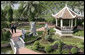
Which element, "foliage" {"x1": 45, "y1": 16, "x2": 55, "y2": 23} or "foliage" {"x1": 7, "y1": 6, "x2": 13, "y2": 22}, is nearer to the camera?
"foliage" {"x1": 45, "y1": 16, "x2": 55, "y2": 23}

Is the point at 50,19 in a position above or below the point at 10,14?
below

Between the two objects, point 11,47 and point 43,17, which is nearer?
point 11,47

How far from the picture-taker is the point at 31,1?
106ft

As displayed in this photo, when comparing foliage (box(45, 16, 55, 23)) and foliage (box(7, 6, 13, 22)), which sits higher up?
foliage (box(7, 6, 13, 22))

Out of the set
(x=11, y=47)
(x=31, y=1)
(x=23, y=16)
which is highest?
(x=31, y=1)

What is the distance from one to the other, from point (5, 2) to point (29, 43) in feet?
57.4

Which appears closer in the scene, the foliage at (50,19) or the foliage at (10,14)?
the foliage at (50,19)

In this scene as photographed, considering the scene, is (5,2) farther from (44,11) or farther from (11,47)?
(11,47)

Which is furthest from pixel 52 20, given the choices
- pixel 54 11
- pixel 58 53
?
pixel 58 53

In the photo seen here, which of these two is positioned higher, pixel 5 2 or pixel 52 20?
pixel 5 2

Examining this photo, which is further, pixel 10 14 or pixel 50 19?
pixel 10 14

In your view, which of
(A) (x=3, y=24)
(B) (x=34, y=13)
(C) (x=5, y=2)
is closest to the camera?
(A) (x=3, y=24)

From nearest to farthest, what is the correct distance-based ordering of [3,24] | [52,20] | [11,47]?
[11,47] → [3,24] → [52,20]

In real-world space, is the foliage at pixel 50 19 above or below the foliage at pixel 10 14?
below
